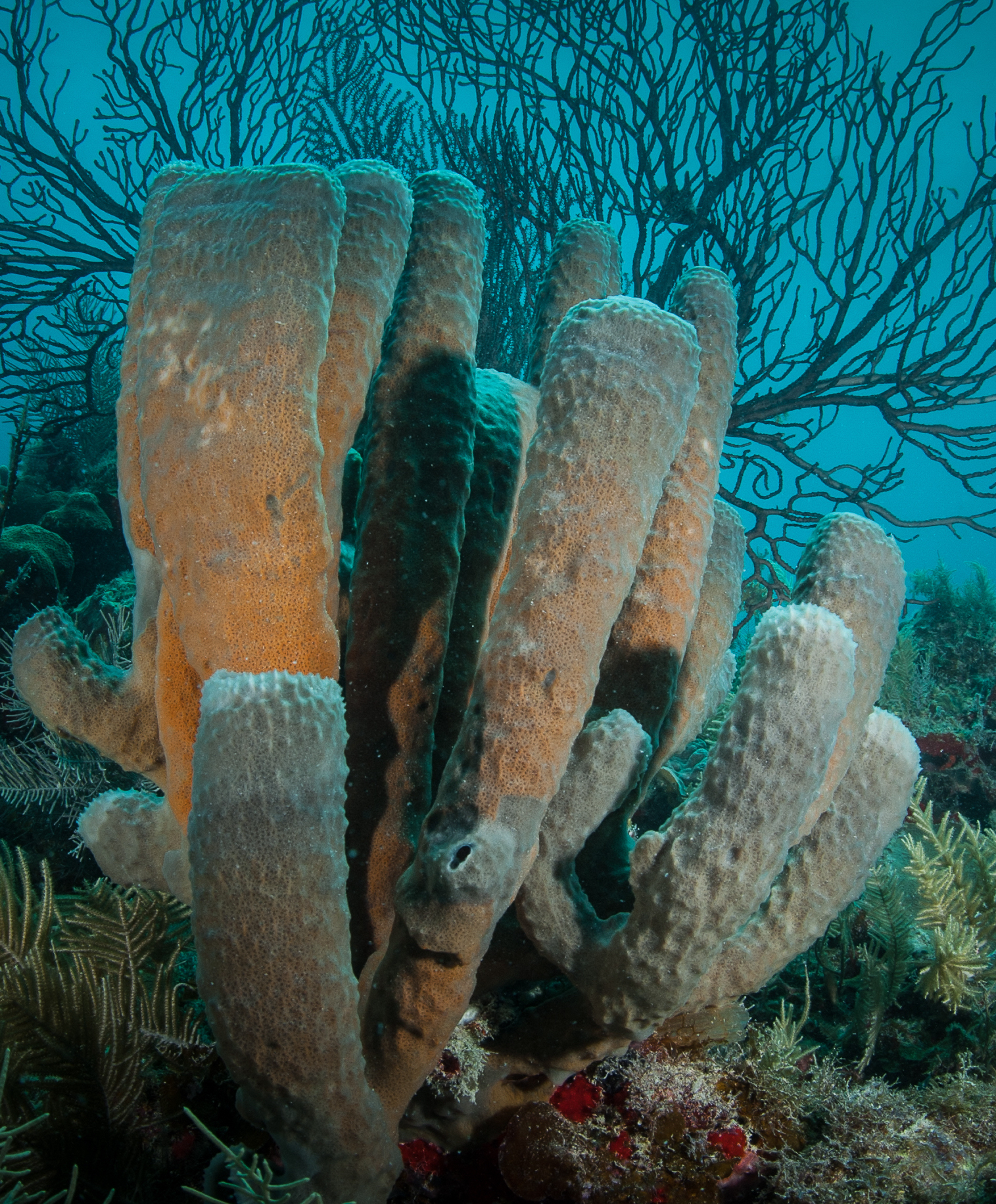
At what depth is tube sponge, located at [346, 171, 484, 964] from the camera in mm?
1687

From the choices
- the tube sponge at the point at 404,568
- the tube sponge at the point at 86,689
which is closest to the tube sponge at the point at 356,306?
the tube sponge at the point at 404,568

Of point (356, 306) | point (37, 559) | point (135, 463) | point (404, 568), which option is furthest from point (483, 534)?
point (37, 559)

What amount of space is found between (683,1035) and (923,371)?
6.57m

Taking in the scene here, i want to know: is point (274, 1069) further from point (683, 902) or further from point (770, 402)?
point (770, 402)

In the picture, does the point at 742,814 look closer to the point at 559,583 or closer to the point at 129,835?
the point at 559,583

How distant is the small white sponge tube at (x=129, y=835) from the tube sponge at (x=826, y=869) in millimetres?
1357

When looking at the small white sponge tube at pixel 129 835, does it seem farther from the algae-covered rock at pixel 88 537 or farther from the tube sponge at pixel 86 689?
the algae-covered rock at pixel 88 537

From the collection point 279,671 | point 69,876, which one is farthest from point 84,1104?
point 69,876

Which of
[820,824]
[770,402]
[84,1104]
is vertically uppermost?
[770,402]

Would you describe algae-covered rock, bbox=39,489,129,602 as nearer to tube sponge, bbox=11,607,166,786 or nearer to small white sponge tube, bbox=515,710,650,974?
tube sponge, bbox=11,607,166,786

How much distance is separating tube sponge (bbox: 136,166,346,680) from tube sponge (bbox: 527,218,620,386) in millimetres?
1059

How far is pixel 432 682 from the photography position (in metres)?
1.77

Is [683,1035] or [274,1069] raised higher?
[274,1069]

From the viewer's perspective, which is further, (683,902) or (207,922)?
(683,902)
